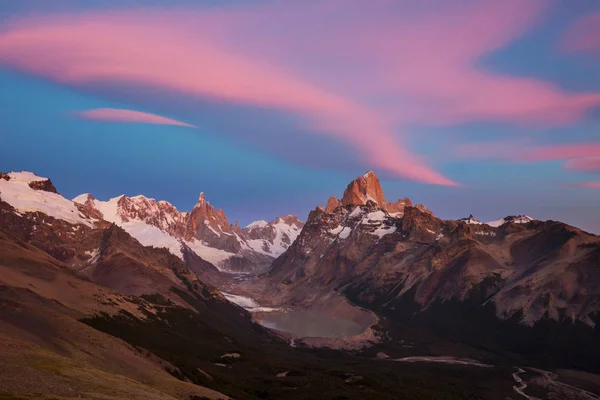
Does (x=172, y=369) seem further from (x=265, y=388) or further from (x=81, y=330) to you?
(x=265, y=388)

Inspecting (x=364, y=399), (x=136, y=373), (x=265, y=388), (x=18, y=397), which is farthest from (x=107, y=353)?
(x=364, y=399)

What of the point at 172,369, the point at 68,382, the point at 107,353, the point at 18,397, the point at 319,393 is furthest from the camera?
the point at 319,393

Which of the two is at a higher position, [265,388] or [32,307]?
[32,307]

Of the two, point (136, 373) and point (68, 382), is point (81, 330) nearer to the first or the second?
point (136, 373)

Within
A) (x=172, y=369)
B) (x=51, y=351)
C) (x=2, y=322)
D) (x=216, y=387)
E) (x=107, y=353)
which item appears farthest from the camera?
(x=216, y=387)

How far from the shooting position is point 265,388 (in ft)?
643

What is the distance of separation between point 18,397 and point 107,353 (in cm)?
5843

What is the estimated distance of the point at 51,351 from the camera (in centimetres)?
10906

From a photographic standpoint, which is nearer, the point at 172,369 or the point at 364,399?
the point at 172,369

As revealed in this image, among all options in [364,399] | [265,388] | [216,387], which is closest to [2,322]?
[216,387]

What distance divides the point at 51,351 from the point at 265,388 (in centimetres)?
9877

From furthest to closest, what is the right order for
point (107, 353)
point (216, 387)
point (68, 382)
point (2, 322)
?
point (216, 387), point (107, 353), point (2, 322), point (68, 382)

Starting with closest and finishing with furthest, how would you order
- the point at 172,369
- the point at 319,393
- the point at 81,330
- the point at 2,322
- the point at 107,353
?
1. the point at 2,322
2. the point at 107,353
3. the point at 81,330
4. the point at 172,369
5. the point at 319,393

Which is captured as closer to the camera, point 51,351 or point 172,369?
point 51,351
